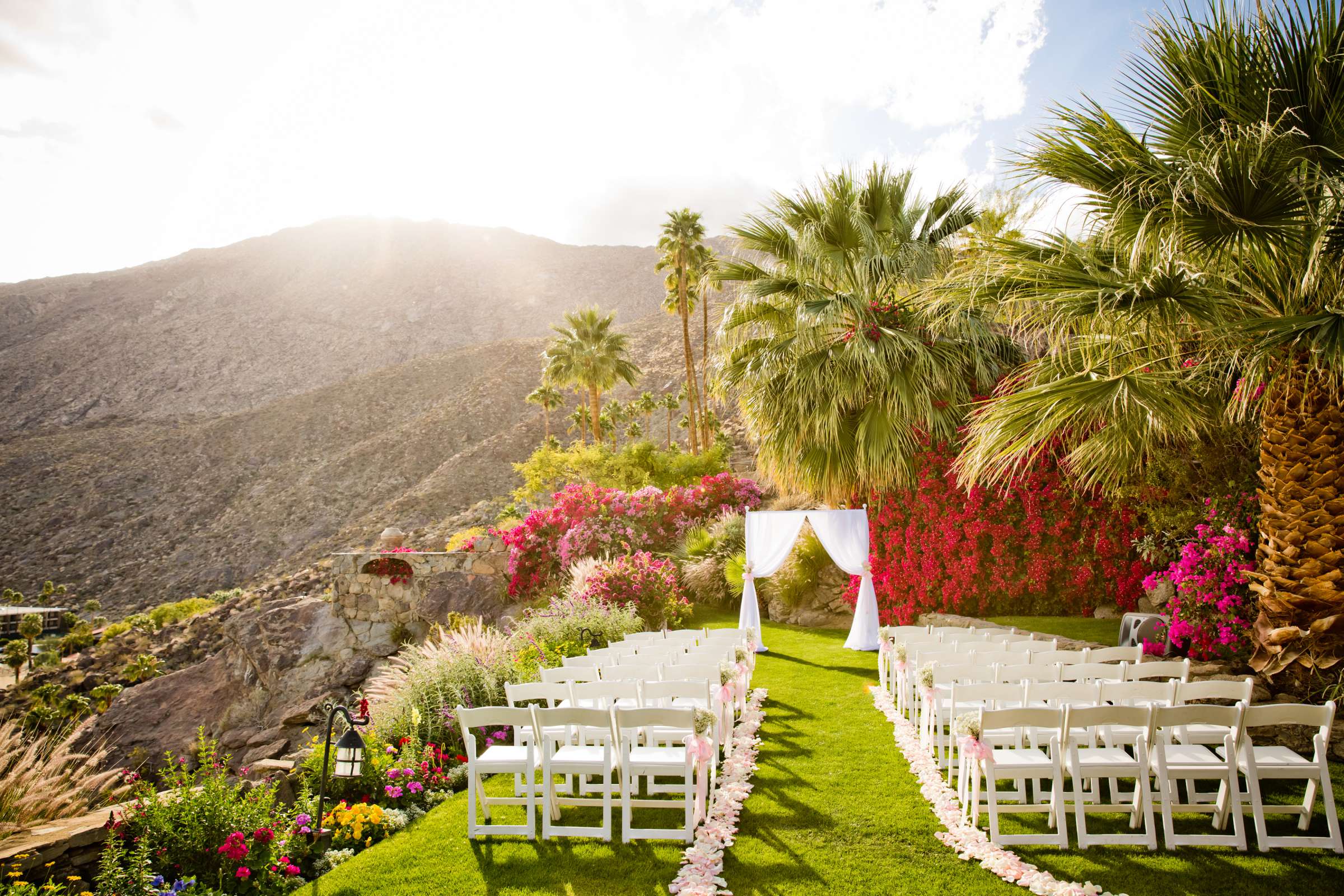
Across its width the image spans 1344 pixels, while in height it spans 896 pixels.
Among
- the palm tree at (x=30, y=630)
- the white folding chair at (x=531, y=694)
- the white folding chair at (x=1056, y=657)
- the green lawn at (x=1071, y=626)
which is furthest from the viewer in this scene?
the palm tree at (x=30, y=630)

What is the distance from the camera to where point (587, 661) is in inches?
281

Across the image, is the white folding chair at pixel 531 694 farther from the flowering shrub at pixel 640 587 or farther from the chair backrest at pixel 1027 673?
the flowering shrub at pixel 640 587

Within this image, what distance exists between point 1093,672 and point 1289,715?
1.54 metres

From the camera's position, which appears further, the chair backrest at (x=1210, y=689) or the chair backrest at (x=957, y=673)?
the chair backrest at (x=957, y=673)

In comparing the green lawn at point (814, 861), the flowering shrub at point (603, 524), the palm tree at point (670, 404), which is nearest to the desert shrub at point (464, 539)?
the flowering shrub at point (603, 524)

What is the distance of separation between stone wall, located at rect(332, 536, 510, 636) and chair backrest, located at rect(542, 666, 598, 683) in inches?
437

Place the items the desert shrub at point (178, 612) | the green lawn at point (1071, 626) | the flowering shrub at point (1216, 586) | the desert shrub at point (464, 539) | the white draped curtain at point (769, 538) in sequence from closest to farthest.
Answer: the flowering shrub at point (1216, 586) → the green lawn at point (1071, 626) → the white draped curtain at point (769, 538) → the desert shrub at point (464, 539) → the desert shrub at point (178, 612)

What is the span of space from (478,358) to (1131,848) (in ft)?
244

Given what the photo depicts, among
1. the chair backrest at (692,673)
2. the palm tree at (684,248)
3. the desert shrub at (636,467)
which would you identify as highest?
the palm tree at (684,248)

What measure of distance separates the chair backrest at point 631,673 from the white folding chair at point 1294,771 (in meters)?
4.13

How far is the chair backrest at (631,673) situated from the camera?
256 inches

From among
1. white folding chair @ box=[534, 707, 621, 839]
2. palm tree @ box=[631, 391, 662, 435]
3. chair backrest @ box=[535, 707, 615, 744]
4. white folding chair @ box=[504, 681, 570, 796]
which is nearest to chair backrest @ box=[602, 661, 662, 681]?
white folding chair @ box=[504, 681, 570, 796]

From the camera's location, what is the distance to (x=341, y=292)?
333ft

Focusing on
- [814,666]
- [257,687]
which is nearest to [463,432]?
[257,687]
